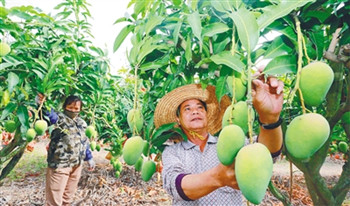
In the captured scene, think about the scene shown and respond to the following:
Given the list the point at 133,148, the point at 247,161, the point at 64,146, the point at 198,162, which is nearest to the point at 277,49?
the point at 247,161

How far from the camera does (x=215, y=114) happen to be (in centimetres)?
171

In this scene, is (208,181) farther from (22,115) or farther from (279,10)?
(22,115)

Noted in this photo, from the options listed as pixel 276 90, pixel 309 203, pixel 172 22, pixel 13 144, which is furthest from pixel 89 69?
pixel 309 203

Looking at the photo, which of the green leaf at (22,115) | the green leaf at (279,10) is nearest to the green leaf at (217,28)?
the green leaf at (279,10)

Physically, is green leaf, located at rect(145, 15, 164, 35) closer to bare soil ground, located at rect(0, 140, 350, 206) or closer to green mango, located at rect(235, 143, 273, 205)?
green mango, located at rect(235, 143, 273, 205)

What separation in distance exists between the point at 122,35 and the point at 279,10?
1.90 feet

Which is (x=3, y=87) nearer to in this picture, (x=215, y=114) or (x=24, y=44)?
(x=24, y=44)

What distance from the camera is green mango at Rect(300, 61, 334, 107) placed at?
611 mm

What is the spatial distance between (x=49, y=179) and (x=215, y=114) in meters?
2.73

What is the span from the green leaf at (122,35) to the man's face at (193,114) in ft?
2.06

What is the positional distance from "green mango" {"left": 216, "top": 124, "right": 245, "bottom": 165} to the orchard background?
8 centimetres

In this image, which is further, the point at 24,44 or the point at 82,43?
the point at 82,43

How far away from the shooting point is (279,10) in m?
0.63

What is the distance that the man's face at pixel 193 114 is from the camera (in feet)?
5.12
